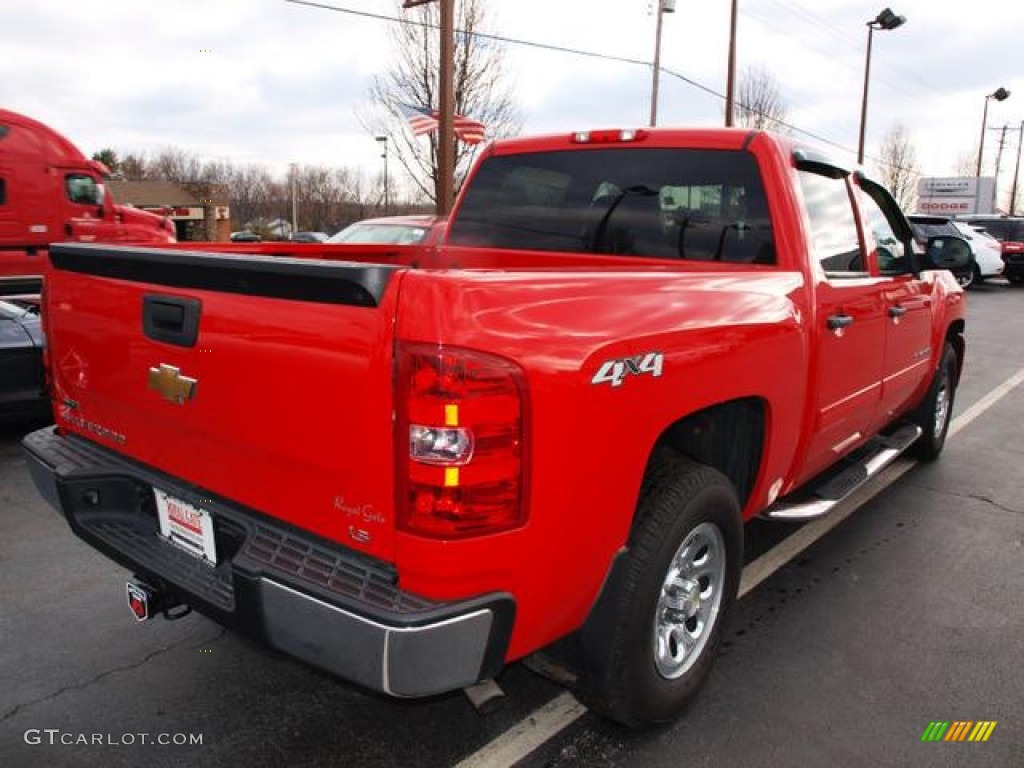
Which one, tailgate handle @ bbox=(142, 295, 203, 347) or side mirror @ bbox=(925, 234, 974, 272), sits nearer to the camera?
tailgate handle @ bbox=(142, 295, 203, 347)

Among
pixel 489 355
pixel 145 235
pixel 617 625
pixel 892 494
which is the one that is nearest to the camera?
pixel 489 355

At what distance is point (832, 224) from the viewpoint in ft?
12.0

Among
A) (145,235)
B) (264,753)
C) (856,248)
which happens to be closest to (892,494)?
(856,248)

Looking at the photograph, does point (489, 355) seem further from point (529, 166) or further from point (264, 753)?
point (529, 166)

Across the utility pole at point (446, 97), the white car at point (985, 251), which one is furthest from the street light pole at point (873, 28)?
the utility pole at point (446, 97)

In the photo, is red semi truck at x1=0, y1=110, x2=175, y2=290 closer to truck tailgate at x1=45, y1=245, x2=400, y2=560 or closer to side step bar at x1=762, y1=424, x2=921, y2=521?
truck tailgate at x1=45, y1=245, x2=400, y2=560

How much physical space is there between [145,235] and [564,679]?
18.2 meters

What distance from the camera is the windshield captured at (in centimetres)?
1017

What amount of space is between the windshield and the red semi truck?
555cm

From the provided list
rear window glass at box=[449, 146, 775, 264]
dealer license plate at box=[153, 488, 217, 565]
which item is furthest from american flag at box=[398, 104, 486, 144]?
dealer license plate at box=[153, 488, 217, 565]

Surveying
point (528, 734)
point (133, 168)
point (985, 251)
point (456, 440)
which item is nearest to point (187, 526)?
point (456, 440)

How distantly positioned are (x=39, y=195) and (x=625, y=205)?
49.9 feet

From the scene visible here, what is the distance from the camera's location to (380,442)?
6.12 feet

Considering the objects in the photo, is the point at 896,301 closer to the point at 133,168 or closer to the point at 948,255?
the point at 948,255
